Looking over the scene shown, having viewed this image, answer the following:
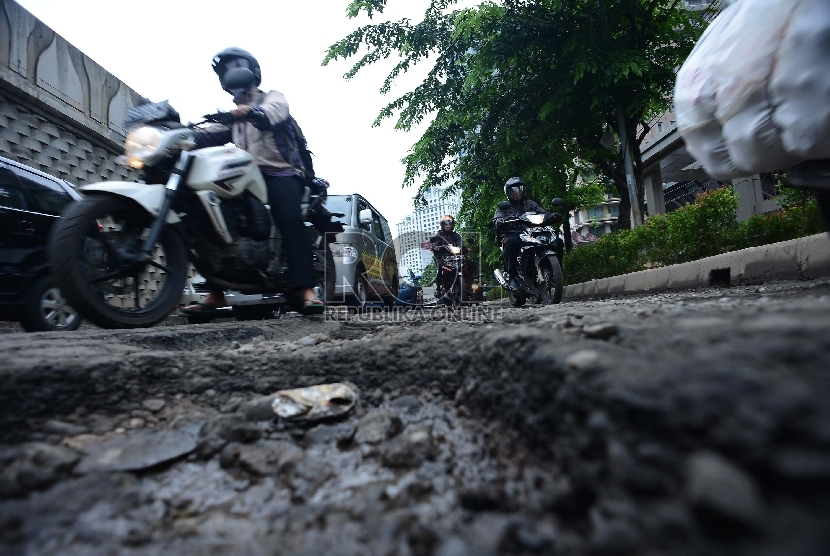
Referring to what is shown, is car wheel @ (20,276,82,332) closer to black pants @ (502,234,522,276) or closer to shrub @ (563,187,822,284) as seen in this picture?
black pants @ (502,234,522,276)

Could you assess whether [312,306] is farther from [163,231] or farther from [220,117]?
[220,117]

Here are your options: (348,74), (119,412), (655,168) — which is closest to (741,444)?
(119,412)

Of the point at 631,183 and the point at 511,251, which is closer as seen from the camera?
the point at 511,251

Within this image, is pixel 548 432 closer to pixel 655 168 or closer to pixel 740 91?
pixel 740 91

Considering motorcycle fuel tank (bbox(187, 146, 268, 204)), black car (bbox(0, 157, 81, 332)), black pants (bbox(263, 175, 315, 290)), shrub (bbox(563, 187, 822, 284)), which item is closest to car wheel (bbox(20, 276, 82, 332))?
black car (bbox(0, 157, 81, 332))

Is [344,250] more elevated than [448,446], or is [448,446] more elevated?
[344,250]

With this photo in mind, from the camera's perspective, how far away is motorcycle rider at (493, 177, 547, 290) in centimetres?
578

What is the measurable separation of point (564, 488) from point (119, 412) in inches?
46.2

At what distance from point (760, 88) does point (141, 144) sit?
3.28m

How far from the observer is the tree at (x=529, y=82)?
777 centimetres

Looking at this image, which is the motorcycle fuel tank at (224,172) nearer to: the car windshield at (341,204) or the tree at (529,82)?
the car windshield at (341,204)

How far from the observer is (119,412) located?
123 centimetres

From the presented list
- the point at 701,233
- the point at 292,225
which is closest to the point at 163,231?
the point at 292,225

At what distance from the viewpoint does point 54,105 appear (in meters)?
6.77
